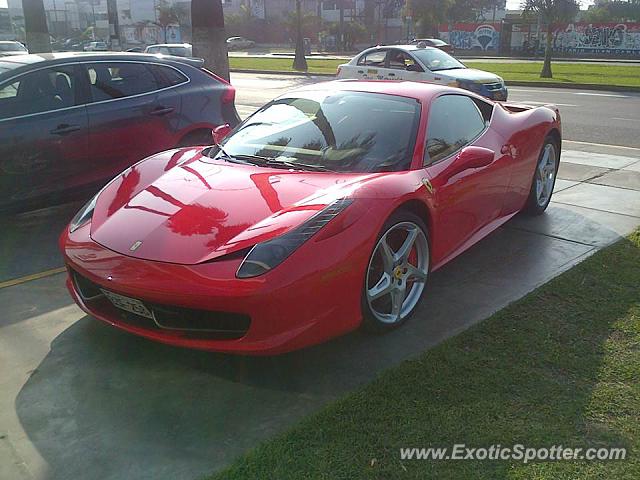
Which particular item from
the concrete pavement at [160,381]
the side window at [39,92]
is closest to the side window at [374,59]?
the side window at [39,92]

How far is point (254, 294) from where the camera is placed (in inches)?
110

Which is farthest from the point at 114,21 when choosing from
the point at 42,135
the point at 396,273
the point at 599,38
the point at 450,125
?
the point at 396,273

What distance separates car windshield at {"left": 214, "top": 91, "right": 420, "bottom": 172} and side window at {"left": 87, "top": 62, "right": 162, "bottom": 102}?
190 centimetres

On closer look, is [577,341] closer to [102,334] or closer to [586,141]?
[102,334]

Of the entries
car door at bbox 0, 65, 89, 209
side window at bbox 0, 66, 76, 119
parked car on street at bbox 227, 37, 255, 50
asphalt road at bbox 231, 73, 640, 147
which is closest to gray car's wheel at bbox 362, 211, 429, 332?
car door at bbox 0, 65, 89, 209

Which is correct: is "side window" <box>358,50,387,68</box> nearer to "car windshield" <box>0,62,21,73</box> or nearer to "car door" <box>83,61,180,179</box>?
"car door" <box>83,61,180,179</box>

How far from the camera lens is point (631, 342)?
3383 millimetres

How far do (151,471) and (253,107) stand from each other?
13.2 m

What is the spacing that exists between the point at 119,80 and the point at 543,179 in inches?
157

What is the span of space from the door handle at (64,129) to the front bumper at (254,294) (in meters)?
2.54

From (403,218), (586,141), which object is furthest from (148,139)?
(586,141)

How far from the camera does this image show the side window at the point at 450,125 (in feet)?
13.3

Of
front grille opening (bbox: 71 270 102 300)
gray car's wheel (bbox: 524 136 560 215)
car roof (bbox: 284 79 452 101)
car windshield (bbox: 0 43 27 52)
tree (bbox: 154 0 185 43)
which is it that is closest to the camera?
front grille opening (bbox: 71 270 102 300)

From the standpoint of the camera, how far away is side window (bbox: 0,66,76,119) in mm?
5160
